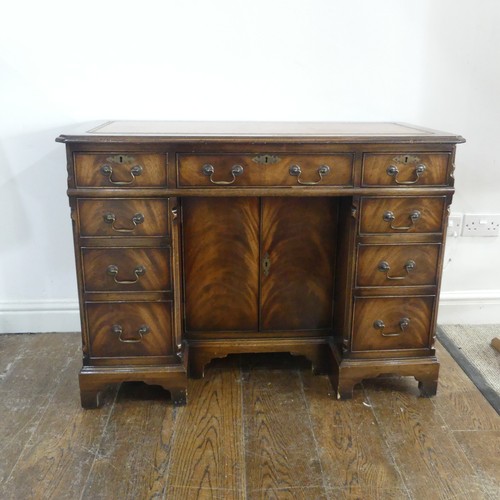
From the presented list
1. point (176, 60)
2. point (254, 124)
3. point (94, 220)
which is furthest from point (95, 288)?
point (176, 60)

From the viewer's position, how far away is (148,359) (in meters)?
1.77

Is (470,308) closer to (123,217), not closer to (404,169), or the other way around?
(404,169)

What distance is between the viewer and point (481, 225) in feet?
7.50

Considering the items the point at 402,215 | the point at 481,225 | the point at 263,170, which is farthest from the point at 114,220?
the point at 481,225

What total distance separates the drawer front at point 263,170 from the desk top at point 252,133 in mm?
55

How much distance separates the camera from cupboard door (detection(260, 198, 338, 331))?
1.84m

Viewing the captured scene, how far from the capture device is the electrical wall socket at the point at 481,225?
227cm

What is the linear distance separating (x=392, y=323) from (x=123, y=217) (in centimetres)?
91

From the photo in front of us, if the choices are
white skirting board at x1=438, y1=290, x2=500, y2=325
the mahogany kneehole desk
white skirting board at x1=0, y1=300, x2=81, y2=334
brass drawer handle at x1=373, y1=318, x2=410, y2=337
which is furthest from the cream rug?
white skirting board at x1=0, y1=300, x2=81, y2=334

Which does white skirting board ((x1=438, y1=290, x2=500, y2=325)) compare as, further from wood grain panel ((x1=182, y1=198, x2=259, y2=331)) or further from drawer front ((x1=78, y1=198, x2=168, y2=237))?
drawer front ((x1=78, y1=198, x2=168, y2=237))

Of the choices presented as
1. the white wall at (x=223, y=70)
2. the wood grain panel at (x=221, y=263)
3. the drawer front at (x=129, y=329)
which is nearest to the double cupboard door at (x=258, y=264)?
the wood grain panel at (x=221, y=263)

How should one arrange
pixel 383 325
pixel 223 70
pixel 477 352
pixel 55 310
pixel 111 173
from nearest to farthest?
pixel 111 173 → pixel 383 325 → pixel 223 70 → pixel 477 352 → pixel 55 310

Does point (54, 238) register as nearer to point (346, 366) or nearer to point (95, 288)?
point (95, 288)

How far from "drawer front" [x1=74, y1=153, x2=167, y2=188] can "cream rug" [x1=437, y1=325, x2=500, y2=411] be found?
1.30 meters
